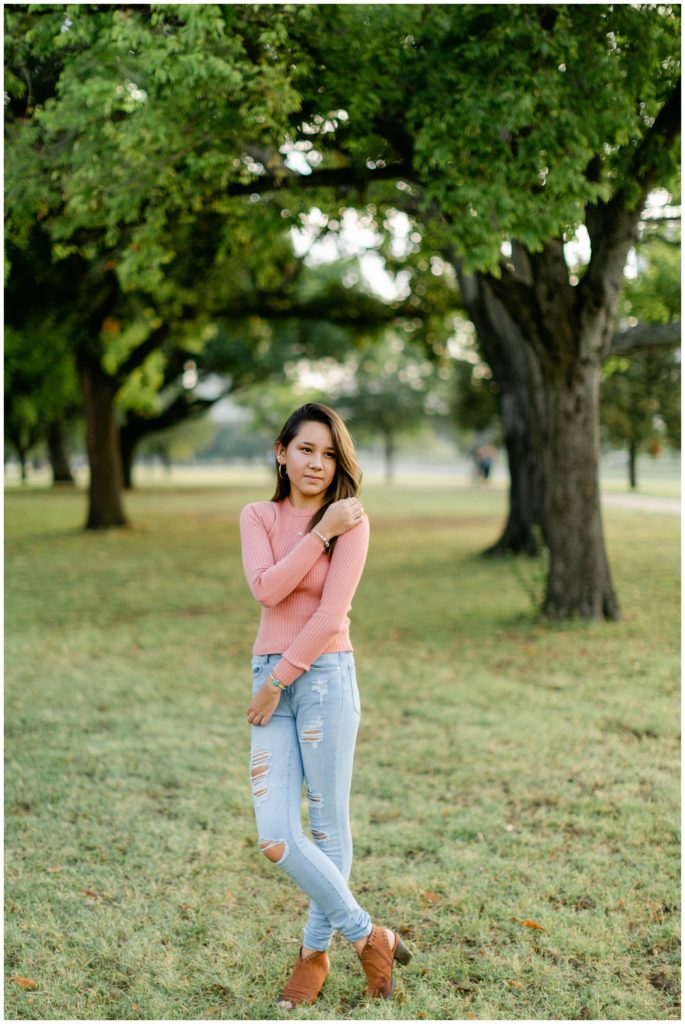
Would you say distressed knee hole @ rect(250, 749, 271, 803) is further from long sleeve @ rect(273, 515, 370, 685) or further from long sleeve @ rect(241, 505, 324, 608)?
long sleeve @ rect(241, 505, 324, 608)

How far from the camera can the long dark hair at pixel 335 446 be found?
3000 millimetres

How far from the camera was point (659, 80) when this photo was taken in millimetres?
7281

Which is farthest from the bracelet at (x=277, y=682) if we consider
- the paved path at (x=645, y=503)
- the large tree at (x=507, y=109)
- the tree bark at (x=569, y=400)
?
the paved path at (x=645, y=503)

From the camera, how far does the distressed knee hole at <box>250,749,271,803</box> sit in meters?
2.85

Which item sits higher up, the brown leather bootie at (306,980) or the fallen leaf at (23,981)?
the brown leather bootie at (306,980)

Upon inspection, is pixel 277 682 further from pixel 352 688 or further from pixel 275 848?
pixel 275 848

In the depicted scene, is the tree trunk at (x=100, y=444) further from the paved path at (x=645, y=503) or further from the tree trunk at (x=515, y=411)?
the paved path at (x=645, y=503)

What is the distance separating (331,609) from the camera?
2.82 m

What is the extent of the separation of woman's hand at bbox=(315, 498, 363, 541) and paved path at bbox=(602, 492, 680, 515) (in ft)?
69.0

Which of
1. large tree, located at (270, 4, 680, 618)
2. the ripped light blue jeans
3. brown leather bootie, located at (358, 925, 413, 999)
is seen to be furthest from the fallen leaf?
large tree, located at (270, 4, 680, 618)

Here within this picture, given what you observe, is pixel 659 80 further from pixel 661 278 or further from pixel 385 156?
pixel 661 278

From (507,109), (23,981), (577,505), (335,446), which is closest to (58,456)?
(577,505)

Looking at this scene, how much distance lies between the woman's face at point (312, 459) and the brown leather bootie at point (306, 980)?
171 centimetres

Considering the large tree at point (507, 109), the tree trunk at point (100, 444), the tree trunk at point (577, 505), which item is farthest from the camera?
the tree trunk at point (100, 444)
